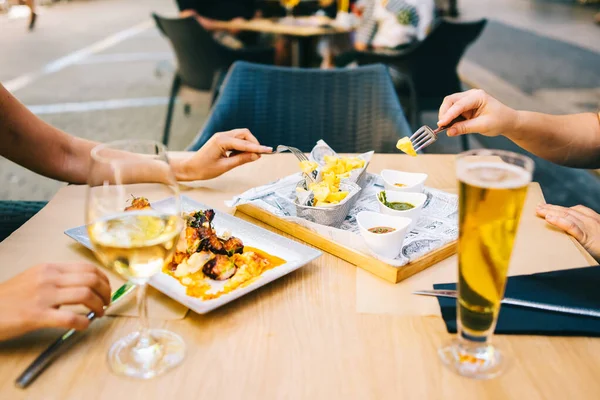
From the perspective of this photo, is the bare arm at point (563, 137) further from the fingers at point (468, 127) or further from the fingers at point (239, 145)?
the fingers at point (239, 145)

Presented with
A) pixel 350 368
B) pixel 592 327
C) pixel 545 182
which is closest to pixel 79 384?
pixel 350 368

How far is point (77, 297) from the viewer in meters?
0.88

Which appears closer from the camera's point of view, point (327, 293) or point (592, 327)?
point (592, 327)

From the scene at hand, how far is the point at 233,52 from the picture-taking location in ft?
13.0

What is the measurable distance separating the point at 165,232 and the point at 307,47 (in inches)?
167

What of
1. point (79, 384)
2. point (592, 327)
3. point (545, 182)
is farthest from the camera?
point (545, 182)

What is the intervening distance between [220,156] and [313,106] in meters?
0.94

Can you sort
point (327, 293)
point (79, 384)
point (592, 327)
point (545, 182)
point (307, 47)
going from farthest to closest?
point (307, 47), point (545, 182), point (327, 293), point (592, 327), point (79, 384)

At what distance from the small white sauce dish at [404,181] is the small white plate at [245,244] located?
1.03ft

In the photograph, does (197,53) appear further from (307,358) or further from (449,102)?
(307,358)

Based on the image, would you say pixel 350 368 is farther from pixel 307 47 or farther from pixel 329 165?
pixel 307 47

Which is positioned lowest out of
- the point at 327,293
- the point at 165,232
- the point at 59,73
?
the point at 59,73

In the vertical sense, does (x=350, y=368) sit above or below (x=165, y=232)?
below

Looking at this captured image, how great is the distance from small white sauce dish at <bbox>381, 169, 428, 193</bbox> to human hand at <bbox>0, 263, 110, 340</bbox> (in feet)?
2.25
